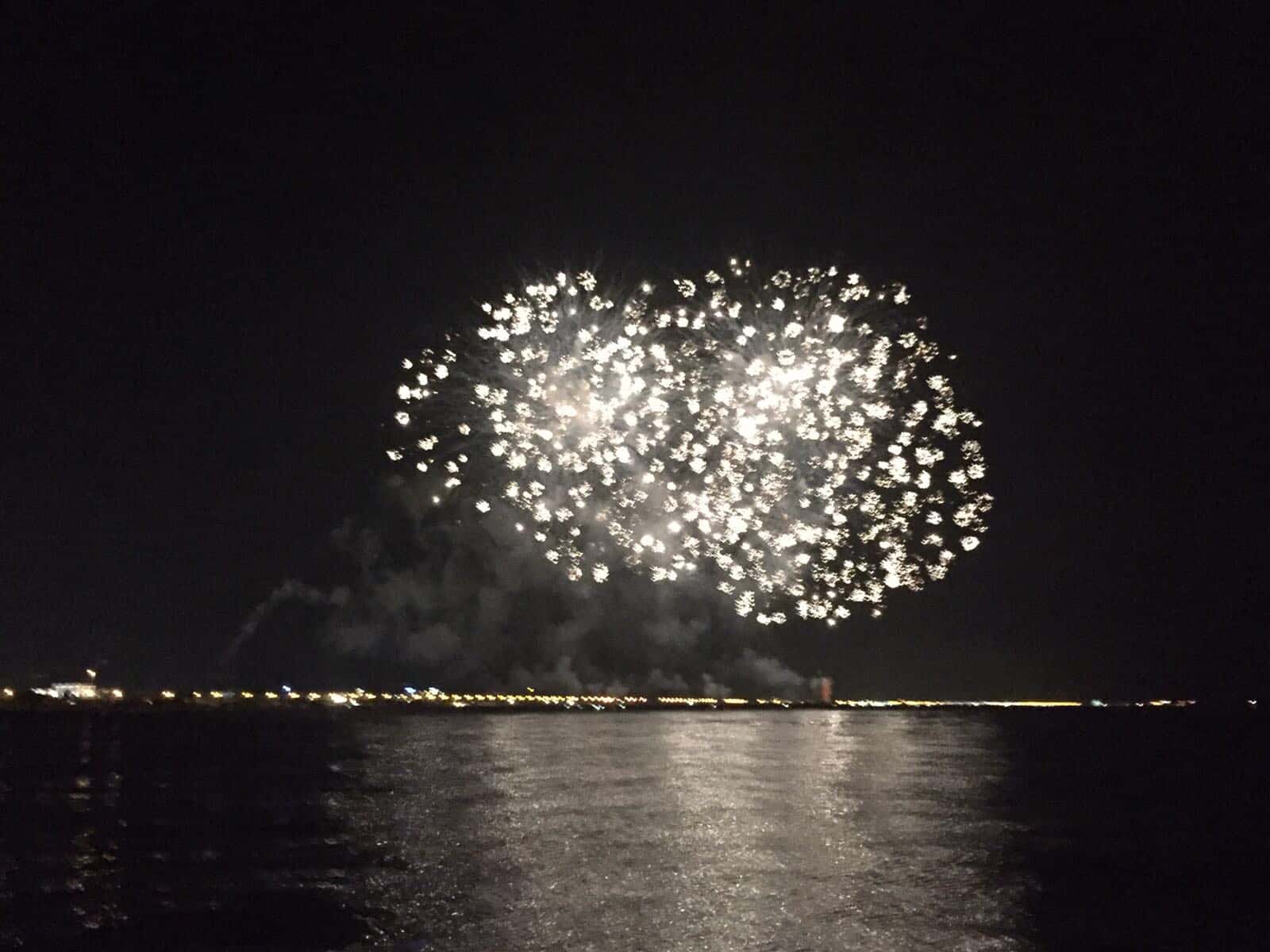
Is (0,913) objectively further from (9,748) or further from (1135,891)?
(9,748)

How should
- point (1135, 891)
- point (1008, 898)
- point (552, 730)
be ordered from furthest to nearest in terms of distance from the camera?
1. point (552, 730)
2. point (1135, 891)
3. point (1008, 898)

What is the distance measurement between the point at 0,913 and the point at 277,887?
4.34 m

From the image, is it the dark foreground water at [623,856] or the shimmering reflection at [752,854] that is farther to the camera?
the dark foreground water at [623,856]

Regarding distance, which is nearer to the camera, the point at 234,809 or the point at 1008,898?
the point at 1008,898

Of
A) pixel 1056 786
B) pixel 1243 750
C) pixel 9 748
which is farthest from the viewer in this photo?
pixel 1243 750

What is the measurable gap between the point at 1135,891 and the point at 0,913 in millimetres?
19127

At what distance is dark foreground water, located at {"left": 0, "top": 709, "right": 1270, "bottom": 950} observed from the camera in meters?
18.8

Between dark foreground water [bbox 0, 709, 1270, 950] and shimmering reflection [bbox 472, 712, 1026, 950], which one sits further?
dark foreground water [bbox 0, 709, 1270, 950]

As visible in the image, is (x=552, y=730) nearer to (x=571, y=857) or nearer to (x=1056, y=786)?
(x=1056, y=786)

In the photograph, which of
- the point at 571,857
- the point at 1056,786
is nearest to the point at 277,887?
the point at 571,857

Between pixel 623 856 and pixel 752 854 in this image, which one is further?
pixel 752 854

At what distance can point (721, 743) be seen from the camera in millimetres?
73375

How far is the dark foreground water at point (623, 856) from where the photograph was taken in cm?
1877

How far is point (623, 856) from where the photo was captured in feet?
82.2
